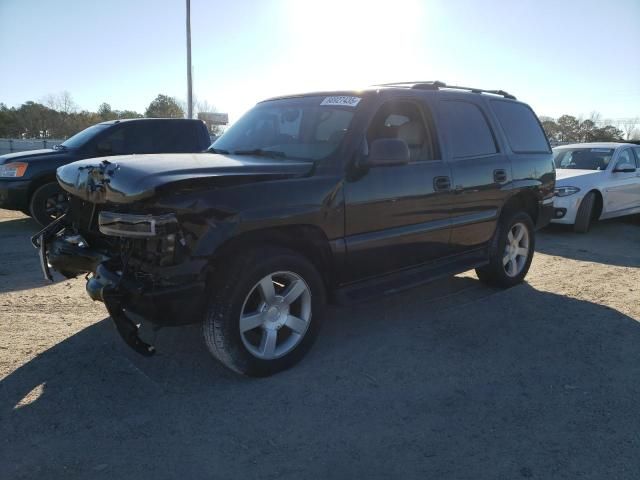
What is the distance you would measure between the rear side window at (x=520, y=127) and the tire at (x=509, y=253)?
0.77 m

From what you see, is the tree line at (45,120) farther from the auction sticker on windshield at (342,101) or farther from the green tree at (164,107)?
the auction sticker on windshield at (342,101)

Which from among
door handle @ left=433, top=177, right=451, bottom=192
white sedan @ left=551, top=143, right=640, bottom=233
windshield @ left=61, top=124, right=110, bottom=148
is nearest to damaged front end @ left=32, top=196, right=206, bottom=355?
door handle @ left=433, top=177, right=451, bottom=192

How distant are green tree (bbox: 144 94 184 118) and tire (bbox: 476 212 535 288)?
48.2 meters

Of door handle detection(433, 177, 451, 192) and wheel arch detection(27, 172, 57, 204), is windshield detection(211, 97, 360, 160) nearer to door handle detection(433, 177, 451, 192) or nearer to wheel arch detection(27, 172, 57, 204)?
door handle detection(433, 177, 451, 192)

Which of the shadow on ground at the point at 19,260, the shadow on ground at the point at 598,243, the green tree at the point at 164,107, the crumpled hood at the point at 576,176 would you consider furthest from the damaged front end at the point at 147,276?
the green tree at the point at 164,107

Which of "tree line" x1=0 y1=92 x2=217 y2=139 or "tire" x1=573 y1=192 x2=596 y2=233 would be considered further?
"tree line" x1=0 y1=92 x2=217 y2=139

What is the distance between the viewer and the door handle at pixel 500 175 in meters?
5.04

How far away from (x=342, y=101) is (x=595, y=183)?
6945mm

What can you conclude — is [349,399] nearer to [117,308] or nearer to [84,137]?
[117,308]

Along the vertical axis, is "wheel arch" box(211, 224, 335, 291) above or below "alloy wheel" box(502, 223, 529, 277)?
above

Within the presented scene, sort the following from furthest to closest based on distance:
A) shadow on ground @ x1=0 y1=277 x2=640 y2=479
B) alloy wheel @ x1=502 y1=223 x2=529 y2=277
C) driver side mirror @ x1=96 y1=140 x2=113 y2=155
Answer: driver side mirror @ x1=96 y1=140 x2=113 y2=155, alloy wheel @ x1=502 y1=223 x2=529 y2=277, shadow on ground @ x1=0 y1=277 x2=640 y2=479

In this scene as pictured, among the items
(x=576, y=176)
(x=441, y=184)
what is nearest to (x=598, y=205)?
(x=576, y=176)

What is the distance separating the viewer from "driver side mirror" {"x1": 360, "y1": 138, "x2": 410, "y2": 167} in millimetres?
3625

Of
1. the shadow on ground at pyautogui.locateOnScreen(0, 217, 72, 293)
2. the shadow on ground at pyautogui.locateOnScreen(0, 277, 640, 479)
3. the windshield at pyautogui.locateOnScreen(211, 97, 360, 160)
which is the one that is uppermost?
the windshield at pyautogui.locateOnScreen(211, 97, 360, 160)
